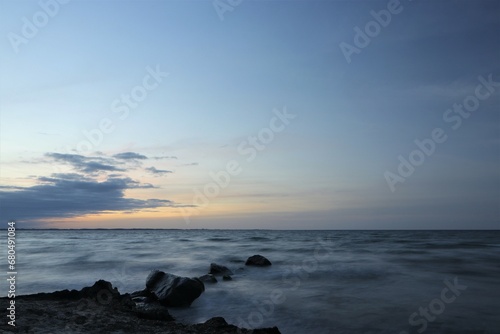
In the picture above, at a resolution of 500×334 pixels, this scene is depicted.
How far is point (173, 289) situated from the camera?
495 inches

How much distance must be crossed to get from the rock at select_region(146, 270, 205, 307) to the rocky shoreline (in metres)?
0.43

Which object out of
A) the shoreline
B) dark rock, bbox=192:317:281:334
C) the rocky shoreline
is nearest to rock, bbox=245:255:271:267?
the rocky shoreline

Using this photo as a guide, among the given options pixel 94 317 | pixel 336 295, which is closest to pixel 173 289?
pixel 94 317

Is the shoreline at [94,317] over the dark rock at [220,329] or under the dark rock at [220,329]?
over

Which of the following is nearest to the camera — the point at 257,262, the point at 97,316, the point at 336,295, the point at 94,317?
the point at 94,317

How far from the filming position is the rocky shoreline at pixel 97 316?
737 cm

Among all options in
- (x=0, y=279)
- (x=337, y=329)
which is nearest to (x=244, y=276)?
(x=337, y=329)

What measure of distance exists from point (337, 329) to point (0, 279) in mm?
17890

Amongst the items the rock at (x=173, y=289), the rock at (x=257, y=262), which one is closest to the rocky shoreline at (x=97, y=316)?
the rock at (x=173, y=289)

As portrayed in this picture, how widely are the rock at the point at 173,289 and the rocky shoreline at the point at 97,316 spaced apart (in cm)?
43

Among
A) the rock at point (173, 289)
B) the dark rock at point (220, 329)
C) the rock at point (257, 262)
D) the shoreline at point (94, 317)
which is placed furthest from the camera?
the rock at point (257, 262)

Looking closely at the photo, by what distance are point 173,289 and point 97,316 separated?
4.41 metres

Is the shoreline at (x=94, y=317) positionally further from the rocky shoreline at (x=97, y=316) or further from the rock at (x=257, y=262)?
the rock at (x=257, y=262)

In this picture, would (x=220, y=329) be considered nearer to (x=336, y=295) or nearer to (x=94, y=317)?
(x=94, y=317)
